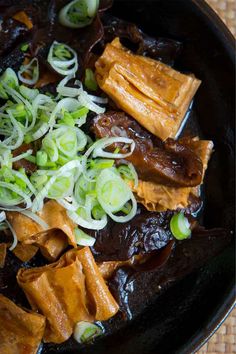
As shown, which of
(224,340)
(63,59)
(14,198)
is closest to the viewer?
(14,198)

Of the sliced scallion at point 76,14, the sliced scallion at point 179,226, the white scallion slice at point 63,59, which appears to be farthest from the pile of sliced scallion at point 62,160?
the sliced scallion at point 76,14

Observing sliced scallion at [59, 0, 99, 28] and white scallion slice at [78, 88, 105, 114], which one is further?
sliced scallion at [59, 0, 99, 28]

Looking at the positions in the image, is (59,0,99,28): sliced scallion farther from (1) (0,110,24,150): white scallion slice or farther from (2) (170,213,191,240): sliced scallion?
(2) (170,213,191,240): sliced scallion

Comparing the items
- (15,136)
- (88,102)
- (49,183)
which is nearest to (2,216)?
(49,183)

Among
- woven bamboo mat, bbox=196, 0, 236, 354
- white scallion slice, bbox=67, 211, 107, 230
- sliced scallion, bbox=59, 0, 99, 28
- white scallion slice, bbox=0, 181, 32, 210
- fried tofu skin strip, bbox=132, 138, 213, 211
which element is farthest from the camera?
woven bamboo mat, bbox=196, 0, 236, 354

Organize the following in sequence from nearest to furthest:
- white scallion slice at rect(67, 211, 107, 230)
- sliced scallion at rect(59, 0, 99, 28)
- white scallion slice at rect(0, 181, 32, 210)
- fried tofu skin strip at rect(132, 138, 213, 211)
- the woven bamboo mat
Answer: white scallion slice at rect(0, 181, 32, 210) → white scallion slice at rect(67, 211, 107, 230) → fried tofu skin strip at rect(132, 138, 213, 211) → sliced scallion at rect(59, 0, 99, 28) → the woven bamboo mat

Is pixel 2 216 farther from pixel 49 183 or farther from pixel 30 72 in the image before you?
pixel 30 72

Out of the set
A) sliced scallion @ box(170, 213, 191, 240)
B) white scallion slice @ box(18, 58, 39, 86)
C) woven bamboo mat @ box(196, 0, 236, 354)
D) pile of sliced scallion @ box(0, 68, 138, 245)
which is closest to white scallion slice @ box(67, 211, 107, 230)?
pile of sliced scallion @ box(0, 68, 138, 245)
